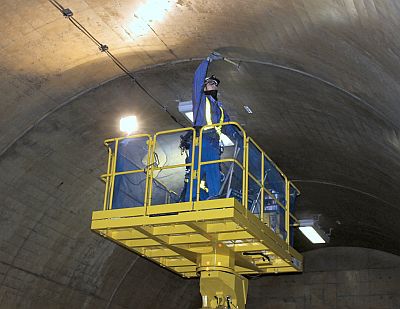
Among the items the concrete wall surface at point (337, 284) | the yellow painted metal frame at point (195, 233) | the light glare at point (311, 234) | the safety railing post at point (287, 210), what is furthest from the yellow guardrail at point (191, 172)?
the concrete wall surface at point (337, 284)

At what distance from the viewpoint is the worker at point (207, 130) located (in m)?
8.62

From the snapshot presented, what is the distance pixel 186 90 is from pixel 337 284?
10.7m

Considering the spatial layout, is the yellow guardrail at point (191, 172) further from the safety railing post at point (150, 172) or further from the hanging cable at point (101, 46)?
the hanging cable at point (101, 46)

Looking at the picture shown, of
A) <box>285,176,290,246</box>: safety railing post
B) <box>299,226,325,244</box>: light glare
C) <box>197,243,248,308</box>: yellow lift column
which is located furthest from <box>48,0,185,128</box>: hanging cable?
<box>299,226,325,244</box>: light glare

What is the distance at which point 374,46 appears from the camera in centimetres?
749

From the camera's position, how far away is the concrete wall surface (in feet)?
62.4

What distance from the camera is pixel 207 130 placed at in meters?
8.80

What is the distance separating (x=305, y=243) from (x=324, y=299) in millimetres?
1920

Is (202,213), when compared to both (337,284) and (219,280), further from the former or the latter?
(337,284)

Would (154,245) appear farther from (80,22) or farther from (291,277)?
(291,277)

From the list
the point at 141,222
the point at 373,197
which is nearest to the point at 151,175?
the point at 141,222

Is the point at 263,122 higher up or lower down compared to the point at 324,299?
higher up

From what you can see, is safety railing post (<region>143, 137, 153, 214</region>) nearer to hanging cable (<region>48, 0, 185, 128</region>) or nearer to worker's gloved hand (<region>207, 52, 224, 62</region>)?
worker's gloved hand (<region>207, 52, 224, 62</region>)

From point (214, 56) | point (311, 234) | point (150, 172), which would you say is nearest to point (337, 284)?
point (311, 234)
